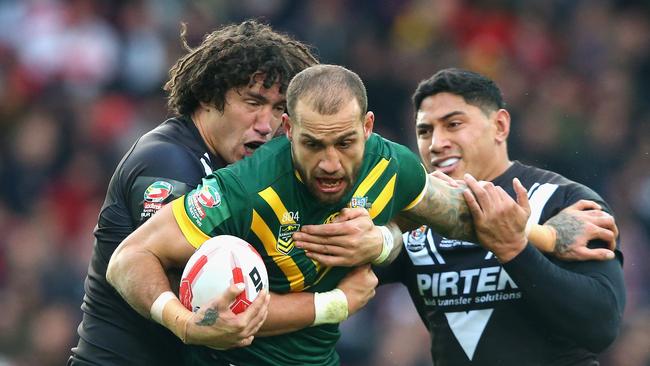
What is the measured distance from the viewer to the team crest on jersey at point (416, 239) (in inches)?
279

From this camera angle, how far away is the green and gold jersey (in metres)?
5.57

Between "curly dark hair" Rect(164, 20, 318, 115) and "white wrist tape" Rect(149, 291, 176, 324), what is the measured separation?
1355mm

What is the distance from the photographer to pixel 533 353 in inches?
266

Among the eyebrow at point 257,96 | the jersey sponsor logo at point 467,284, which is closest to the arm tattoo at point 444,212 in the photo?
the jersey sponsor logo at point 467,284

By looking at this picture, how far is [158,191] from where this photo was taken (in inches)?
233

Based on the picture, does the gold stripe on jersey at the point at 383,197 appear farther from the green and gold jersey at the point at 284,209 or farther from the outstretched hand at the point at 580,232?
the outstretched hand at the point at 580,232

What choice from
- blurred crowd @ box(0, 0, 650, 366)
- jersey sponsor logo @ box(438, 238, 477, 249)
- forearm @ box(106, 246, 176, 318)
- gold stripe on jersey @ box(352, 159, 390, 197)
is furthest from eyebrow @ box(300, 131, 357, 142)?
blurred crowd @ box(0, 0, 650, 366)

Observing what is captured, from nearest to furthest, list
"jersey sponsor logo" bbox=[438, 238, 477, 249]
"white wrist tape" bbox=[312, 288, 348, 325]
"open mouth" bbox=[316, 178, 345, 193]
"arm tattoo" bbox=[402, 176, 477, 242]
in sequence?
"open mouth" bbox=[316, 178, 345, 193] → "white wrist tape" bbox=[312, 288, 348, 325] → "arm tattoo" bbox=[402, 176, 477, 242] → "jersey sponsor logo" bbox=[438, 238, 477, 249]

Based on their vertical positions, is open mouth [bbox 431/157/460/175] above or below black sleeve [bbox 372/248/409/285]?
above

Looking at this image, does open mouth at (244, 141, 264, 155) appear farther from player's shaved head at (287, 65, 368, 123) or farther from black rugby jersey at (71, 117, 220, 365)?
player's shaved head at (287, 65, 368, 123)

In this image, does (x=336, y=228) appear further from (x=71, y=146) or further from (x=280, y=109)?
(x=71, y=146)

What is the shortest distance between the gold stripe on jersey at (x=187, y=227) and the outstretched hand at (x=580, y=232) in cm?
211

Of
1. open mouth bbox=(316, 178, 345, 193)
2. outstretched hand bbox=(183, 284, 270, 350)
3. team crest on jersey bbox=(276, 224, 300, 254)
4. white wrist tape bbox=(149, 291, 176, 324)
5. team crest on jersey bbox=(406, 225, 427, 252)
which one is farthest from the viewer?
team crest on jersey bbox=(406, 225, 427, 252)

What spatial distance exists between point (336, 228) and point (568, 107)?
29.8 feet
